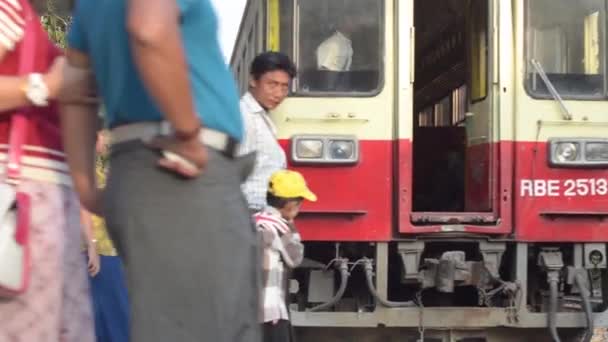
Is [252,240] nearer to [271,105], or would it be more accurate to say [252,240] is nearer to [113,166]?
[113,166]

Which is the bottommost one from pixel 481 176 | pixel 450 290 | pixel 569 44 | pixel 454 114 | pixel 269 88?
pixel 450 290

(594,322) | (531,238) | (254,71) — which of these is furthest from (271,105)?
(594,322)

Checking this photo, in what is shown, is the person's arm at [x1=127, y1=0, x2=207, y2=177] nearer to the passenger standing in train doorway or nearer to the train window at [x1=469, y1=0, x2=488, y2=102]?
the passenger standing in train doorway

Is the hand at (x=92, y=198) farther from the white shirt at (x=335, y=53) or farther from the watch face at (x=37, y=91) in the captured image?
the white shirt at (x=335, y=53)

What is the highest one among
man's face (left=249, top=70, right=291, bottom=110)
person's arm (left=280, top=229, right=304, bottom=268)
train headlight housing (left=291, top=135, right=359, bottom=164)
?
man's face (left=249, top=70, right=291, bottom=110)

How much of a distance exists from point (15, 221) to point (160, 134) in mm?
533

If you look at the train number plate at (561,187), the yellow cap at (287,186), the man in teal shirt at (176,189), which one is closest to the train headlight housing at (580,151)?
the train number plate at (561,187)

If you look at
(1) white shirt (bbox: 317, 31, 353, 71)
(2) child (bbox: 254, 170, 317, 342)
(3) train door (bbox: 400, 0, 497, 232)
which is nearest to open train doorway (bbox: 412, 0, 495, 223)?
(3) train door (bbox: 400, 0, 497, 232)

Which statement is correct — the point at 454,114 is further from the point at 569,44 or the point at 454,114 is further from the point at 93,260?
the point at 93,260

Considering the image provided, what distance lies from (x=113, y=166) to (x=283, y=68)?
10.5 feet

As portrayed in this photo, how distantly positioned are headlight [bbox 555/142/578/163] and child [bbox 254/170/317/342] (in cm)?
222

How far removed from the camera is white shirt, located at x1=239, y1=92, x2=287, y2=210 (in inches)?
201

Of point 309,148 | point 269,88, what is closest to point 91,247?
point 269,88

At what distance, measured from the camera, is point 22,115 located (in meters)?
2.72
